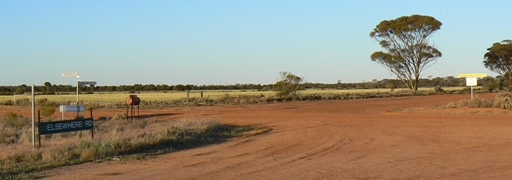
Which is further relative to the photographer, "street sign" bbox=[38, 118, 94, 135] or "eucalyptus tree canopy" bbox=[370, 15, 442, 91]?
"eucalyptus tree canopy" bbox=[370, 15, 442, 91]

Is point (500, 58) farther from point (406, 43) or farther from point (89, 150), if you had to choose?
point (89, 150)

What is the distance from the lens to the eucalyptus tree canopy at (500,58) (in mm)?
79938

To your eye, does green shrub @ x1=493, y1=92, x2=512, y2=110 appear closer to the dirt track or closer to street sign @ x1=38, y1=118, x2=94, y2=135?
the dirt track

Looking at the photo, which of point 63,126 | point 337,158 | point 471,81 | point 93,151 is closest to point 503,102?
point 471,81

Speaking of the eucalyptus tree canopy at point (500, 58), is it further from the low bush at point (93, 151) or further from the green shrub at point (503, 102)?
the low bush at point (93, 151)

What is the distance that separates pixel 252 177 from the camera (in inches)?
445

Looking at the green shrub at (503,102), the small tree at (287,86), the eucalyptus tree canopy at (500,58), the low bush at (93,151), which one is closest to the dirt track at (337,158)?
the low bush at (93,151)

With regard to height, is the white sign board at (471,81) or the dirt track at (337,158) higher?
the white sign board at (471,81)

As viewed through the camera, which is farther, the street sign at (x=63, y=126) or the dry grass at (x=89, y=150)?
the street sign at (x=63, y=126)

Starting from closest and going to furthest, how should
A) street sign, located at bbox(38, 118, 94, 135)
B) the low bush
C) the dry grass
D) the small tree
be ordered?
1. the low bush
2. the dry grass
3. street sign, located at bbox(38, 118, 94, 135)
4. the small tree

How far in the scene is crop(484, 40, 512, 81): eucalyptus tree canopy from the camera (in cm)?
7994

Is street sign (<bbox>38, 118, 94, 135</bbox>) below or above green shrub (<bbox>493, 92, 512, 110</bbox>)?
below

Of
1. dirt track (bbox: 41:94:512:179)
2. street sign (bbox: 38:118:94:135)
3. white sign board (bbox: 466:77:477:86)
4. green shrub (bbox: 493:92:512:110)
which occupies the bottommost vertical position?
dirt track (bbox: 41:94:512:179)

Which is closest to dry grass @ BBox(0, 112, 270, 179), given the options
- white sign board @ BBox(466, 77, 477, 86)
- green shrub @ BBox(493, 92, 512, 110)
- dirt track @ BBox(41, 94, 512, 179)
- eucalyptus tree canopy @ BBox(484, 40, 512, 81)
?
dirt track @ BBox(41, 94, 512, 179)
